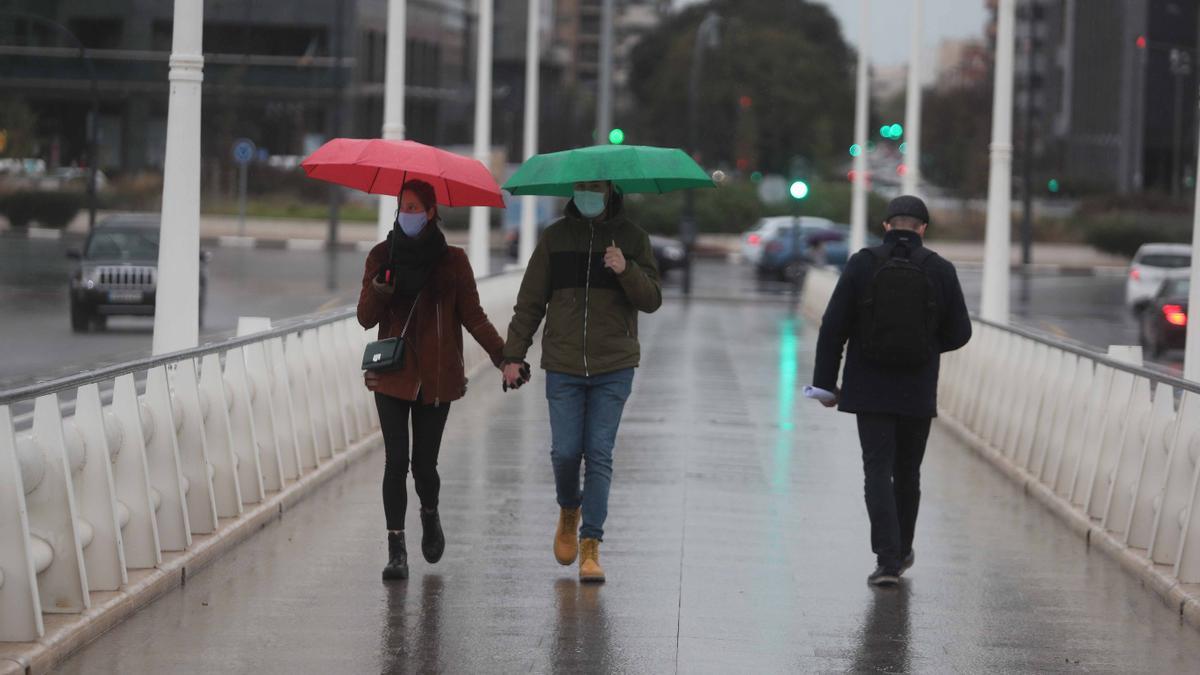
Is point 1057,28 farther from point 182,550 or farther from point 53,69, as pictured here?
point 182,550

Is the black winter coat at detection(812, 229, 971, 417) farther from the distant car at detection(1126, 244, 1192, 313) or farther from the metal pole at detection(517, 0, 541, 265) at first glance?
the distant car at detection(1126, 244, 1192, 313)

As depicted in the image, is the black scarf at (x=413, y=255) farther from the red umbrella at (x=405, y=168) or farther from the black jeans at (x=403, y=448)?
the black jeans at (x=403, y=448)

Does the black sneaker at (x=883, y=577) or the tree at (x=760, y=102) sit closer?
the black sneaker at (x=883, y=577)

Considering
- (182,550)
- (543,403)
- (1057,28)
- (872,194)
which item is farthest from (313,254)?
(1057,28)

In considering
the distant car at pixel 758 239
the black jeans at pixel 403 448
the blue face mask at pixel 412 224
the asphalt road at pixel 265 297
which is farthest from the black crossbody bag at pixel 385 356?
the distant car at pixel 758 239

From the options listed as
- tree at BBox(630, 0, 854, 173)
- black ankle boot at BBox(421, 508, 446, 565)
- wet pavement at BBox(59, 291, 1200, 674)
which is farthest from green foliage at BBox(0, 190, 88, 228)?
black ankle boot at BBox(421, 508, 446, 565)

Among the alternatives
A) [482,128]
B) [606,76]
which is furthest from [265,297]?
[482,128]

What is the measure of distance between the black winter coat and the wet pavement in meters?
0.84

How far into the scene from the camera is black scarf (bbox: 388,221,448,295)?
8094 millimetres

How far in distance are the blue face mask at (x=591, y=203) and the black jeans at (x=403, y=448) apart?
1029 millimetres

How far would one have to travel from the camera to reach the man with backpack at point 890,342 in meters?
8.44

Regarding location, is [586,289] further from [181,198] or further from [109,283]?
[109,283]

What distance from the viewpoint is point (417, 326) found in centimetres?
831

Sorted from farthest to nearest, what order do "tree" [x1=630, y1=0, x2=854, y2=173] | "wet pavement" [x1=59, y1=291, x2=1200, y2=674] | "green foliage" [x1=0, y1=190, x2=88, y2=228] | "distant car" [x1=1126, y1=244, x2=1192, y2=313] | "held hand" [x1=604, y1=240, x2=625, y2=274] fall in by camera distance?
"tree" [x1=630, y1=0, x2=854, y2=173] → "green foliage" [x1=0, y1=190, x2=88, y2=228] → "distant car" [x1=1126, y1=244, x2=1192, y2=313] → "held hand" [x1=604, y1=240, x2=625, y2=274] → "wet pavement" [x1=59, y1=291, x2=1200, y2=674]
